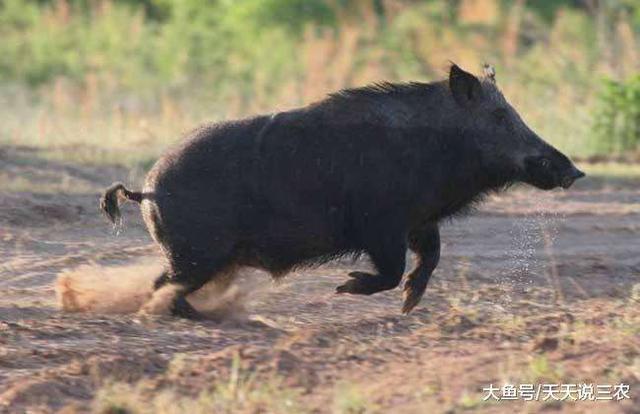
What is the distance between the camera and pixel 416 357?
252 inches

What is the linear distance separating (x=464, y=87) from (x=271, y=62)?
1524 centimetres

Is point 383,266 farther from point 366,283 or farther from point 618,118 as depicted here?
point 618,118

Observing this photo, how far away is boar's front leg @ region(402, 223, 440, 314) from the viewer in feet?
25.5

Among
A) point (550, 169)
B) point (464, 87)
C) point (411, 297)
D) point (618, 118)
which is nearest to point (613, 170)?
point (618, 118)

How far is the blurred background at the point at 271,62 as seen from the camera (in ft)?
55.9

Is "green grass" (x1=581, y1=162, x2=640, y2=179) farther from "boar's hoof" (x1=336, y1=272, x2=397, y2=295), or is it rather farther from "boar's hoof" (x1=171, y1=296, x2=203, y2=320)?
"boar's hoof" (x1=171, y1=296, x2=203, y2=320)

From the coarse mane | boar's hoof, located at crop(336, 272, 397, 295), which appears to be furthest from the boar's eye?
boar's hoof, located at crop(336, 272, 397, 295)

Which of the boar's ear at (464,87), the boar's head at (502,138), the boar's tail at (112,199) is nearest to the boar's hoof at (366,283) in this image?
the boar's head at (502,138)

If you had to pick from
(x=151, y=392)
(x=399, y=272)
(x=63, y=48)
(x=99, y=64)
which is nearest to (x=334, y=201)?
(x=399, y=272)

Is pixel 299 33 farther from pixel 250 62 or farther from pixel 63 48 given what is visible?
pixel 63 48

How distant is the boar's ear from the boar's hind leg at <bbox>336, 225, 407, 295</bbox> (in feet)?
2.94

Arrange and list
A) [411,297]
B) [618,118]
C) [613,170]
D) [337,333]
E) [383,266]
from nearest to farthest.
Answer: [337,333] → [383,266] → [411,297] → [613,170] → [618,118]

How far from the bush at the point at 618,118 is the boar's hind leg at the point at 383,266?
9.16 m

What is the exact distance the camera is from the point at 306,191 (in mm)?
7633
